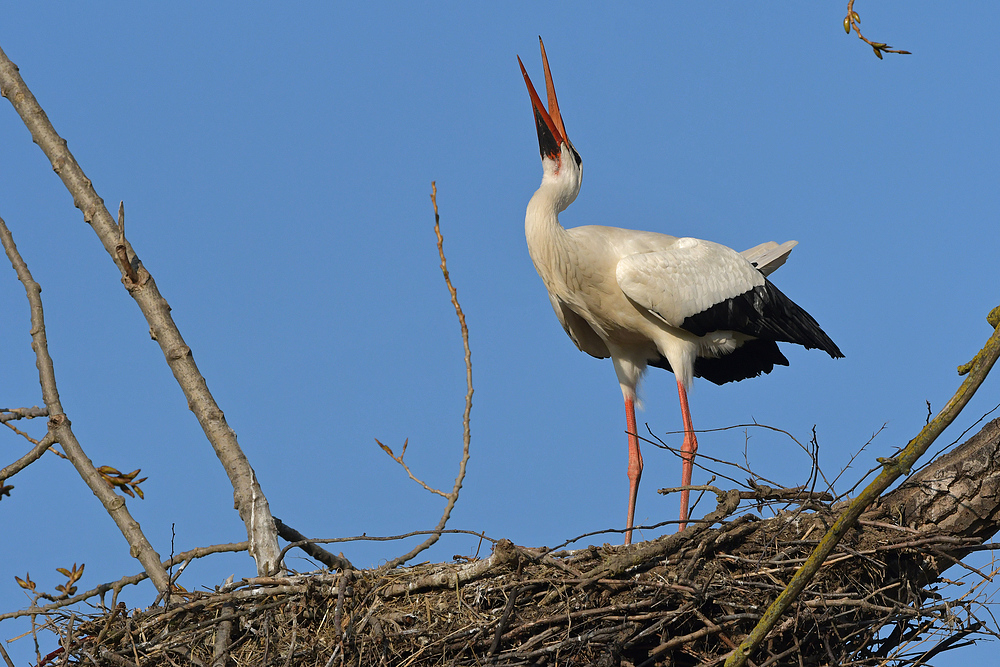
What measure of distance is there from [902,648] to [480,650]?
1706 mm

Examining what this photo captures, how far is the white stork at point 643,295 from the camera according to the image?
22.8 feet

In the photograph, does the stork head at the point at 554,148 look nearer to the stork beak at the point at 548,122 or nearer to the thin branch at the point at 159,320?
the stork beak at the point at 548,122

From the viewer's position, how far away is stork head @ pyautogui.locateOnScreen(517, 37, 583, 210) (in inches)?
286

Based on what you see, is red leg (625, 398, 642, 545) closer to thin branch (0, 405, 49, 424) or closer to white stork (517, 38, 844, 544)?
white stork (517, 38, 844, 544)

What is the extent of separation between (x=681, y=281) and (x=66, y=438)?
377cm

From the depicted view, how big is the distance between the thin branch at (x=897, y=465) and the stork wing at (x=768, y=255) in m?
4.42

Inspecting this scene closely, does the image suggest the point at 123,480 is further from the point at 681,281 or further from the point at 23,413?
the point at 681,281

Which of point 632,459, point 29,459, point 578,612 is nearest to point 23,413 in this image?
point 29,459

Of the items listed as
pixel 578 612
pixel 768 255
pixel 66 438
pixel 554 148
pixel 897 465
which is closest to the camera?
pixel 897 465

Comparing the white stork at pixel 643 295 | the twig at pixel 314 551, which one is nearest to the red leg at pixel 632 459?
the white stork at pixel 643 295

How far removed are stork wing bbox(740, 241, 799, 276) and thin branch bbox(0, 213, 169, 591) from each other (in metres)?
4.66

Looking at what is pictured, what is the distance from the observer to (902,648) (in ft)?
14.7

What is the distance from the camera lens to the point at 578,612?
14.6 ft

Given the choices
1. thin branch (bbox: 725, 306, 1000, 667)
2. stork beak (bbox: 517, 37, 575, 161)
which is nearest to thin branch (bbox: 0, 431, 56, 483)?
thin branch (bbox: 725, 306, 1000, 667)
